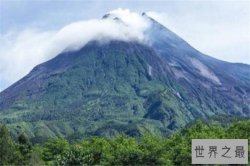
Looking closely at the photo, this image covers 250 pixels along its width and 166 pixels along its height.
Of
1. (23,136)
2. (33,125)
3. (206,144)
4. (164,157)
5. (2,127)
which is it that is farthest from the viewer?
(33,125)

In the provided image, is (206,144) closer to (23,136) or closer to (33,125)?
(23,136)

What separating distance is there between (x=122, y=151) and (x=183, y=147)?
4510mm

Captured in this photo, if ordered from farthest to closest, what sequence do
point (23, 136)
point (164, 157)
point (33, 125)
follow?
1. point (33, 125)
2. point (23, 136)
3. point (164, 157)

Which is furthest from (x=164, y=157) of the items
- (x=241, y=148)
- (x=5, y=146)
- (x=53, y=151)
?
(x=241, y=148)

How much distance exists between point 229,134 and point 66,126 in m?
161

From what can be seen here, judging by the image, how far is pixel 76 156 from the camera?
39.1 meters

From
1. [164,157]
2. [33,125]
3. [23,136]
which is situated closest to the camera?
Result: [164,157]

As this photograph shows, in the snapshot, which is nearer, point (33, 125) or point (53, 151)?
point (53, 151)

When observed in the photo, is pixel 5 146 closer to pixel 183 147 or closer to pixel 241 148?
pixel 183 147

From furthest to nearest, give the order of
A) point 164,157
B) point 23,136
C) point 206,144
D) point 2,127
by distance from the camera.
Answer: point 23,136
point 2,127
point 164,157
point 206,144

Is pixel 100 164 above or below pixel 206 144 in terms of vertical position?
below

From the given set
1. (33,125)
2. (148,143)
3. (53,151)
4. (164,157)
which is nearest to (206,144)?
(164,157)

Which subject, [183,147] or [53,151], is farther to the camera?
[53,151]

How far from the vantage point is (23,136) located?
164ft
